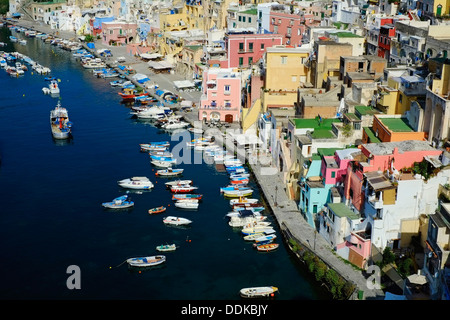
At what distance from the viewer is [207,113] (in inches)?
2670

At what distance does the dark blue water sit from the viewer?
37.9 m

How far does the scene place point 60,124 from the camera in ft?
222

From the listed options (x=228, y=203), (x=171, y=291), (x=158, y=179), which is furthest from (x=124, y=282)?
(x=158, y=179)

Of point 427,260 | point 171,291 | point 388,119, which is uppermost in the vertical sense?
point 388,119

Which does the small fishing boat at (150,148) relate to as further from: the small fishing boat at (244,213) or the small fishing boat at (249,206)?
the small fishing boat at (244,213)

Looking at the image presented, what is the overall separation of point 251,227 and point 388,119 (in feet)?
43.6

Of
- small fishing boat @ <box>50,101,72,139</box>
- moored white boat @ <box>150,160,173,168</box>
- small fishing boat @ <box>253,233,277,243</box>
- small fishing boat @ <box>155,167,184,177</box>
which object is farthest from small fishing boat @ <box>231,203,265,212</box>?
small fishing boat @ <box>50,101,72,139</box>

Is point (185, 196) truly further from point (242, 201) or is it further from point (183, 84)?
point (183, 84)

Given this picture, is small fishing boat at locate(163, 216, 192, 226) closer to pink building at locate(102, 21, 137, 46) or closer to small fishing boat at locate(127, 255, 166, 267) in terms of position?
small fishing boat at locate(127, 255, 166, 267)

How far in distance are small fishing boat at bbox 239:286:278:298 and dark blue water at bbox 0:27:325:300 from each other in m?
0.54

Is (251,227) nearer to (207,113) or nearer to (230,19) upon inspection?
(207,113)

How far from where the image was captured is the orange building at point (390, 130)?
42.3 metres

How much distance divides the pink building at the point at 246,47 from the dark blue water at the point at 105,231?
14.4 m

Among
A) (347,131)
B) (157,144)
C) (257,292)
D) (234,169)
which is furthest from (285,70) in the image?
(257,292)
